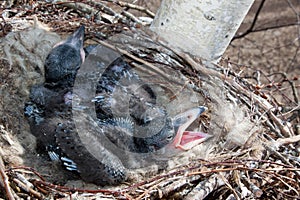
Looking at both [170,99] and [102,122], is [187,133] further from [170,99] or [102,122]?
[102,122]

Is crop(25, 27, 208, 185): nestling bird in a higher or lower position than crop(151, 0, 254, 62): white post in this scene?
lower

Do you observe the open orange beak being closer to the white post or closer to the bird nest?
the bird nest

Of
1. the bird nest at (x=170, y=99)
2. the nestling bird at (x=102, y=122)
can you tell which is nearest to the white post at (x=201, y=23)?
the bird nest at (x=170, y=99)

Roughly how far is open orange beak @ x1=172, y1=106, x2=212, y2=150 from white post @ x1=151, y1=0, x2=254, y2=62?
35 cm

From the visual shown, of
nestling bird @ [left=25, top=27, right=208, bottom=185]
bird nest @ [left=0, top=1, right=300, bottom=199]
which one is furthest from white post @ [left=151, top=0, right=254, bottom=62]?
nestling bird @ [left=25, top=27, right=208, bottom=185]

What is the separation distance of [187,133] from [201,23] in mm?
554

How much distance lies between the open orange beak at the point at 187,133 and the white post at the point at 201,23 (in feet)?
1.15

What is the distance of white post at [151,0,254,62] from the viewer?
2445mm

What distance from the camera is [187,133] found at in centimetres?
245

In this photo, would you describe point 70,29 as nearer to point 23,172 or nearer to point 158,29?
point 158,29

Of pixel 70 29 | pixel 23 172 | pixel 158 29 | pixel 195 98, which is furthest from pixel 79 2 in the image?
pixel 23 172

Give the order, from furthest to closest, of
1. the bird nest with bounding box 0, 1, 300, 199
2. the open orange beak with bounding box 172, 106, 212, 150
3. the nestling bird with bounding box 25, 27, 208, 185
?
the open orange beak with bounding box 172, 106, 212, 150, the nestling bird with bounding box 25, 27, 208, 185, the bird nest with bounding box 0, 1, 300, 199

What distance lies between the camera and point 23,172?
2.05 m

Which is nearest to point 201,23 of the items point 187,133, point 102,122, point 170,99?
point 170,99
